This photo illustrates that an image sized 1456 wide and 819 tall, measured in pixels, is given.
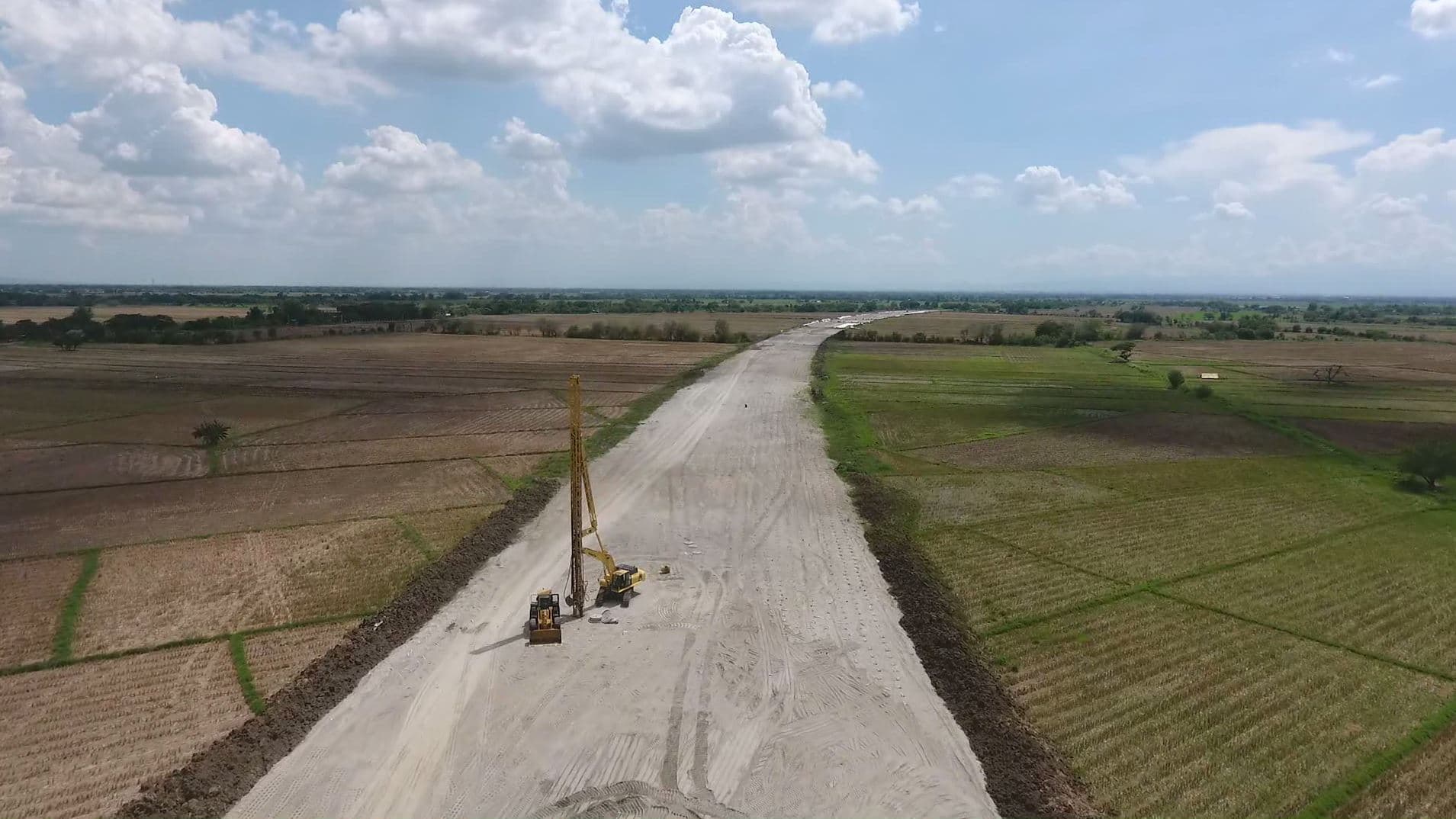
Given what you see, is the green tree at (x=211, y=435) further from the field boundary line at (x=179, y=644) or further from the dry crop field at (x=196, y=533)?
the field boundary line at (x=179, y=644)

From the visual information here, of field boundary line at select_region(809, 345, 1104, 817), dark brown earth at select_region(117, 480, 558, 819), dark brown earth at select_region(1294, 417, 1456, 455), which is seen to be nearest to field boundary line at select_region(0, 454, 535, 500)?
dark brown earth at select_region(117, 480, 558, 819)

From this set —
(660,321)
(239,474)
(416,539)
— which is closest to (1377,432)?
(416,539)

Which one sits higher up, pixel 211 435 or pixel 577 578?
pixel 211 435

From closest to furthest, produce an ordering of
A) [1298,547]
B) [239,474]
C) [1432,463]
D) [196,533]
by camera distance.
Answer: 1. [1298,547]
2. [196,533]
3. [1432,463]
4. [239,474]

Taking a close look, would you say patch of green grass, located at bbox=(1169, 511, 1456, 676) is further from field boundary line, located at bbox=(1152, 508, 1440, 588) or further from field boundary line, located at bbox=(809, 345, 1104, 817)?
field boundary line, located at bbox=(809, 345, 1104, 817)

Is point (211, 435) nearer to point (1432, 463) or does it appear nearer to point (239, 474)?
point (239, 474)

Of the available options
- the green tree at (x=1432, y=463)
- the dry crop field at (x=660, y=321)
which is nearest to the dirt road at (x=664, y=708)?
the green tree at (x=1432, y=463)
